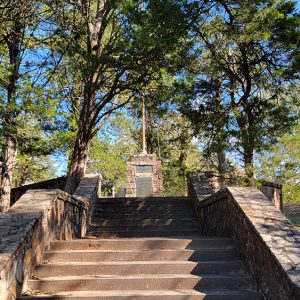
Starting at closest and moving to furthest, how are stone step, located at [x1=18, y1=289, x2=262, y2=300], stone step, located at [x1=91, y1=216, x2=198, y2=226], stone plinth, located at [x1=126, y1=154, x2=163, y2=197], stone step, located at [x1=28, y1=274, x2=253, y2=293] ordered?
stone step, located at [x1=18, y1=289, x2=262, y2=300], stone step, located at [x1=28, y1=274, x2=253, y2=293], stone step, located at [x1=91, y1=216, x2=198, y2=226], stone plinth, located at [x1=126, y1=154, x2=163, y2=197]

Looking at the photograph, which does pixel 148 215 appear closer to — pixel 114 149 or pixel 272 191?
pixel 272 191

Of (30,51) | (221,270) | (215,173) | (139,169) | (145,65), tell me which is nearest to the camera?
(221,270)

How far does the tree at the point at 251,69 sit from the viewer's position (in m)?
9.12

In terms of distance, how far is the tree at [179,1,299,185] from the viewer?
359 inches

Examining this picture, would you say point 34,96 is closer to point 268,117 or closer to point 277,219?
point 268,117

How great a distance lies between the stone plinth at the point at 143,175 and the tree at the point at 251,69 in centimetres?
869

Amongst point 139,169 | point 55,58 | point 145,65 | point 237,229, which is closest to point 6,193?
point 55,58

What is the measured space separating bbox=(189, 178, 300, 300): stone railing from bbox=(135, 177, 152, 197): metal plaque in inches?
459

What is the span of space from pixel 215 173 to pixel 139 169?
26.4 feet

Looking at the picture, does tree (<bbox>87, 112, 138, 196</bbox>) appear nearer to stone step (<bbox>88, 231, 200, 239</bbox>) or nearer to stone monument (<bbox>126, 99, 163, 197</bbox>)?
stone monument (<bbox>126, 99, 163, 197</bbox>)

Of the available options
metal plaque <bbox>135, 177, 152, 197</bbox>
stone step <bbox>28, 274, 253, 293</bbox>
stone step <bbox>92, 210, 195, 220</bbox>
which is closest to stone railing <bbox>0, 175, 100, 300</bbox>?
stone step <bbox>28, 274, 253, 293</bbox>

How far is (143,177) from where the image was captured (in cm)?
1911

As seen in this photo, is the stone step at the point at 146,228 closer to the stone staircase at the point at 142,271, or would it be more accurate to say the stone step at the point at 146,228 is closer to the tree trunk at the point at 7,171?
the stone staircase at the point at 142,271

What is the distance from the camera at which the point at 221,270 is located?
205 inches
